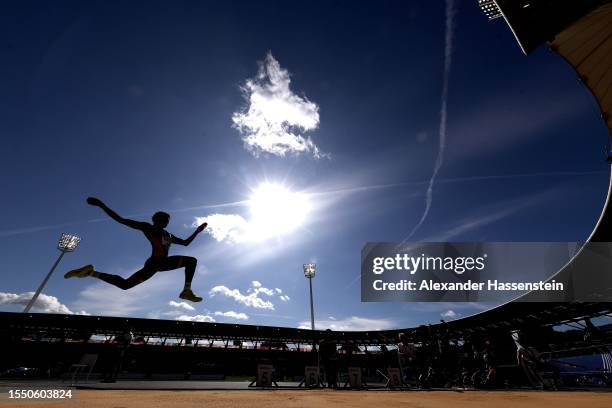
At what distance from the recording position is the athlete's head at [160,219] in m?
5.49

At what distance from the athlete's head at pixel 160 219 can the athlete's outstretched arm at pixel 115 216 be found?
0.63 feet

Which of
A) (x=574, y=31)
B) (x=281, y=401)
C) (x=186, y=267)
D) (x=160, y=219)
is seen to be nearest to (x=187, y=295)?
(x=186, y=267)

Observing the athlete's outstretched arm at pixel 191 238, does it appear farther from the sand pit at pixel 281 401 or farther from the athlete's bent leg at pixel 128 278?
the sand pit at pixel 281 401

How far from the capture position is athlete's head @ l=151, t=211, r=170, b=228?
18.0 ft

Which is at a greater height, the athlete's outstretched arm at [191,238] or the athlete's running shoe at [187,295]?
the athlete's outstretched arm at [191,238]

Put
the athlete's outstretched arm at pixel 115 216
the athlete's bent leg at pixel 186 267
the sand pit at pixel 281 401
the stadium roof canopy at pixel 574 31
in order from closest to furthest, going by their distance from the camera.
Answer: the sand pit at pixel 281 401
the athlete's outstretched arm at pixel 115 216
the athlete's bent leg at pixel 186 267
the stadium roof canopy at pixel 574 31

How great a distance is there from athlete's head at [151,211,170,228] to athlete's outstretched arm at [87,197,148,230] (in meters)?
0.19

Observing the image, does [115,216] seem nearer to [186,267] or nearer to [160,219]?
[160,219]

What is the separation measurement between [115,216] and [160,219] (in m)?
0.73

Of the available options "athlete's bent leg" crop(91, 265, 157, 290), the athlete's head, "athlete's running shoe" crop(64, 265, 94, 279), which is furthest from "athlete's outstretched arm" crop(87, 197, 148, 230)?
"athlete's running shoe" crop(64, 265, 94, 279)

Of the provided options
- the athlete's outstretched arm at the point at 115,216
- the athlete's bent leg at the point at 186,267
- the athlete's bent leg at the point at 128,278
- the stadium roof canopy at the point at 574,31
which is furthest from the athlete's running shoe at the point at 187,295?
the stadium roof canopy at the point at 574,31

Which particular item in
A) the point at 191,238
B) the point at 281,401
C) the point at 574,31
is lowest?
the point at 281,401

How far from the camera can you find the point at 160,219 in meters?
5.53

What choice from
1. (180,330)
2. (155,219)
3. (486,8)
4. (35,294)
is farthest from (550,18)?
(35,294)
